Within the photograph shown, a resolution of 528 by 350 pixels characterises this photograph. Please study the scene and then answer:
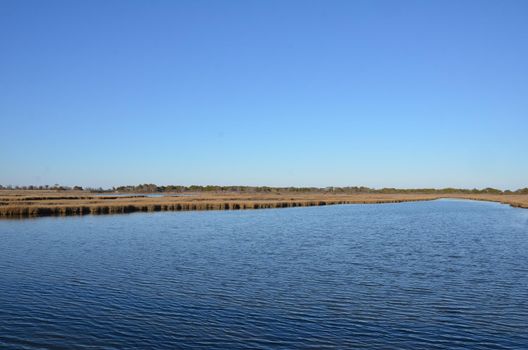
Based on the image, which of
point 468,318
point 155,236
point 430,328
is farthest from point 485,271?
point 155,236

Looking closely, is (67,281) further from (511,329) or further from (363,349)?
(511,329)

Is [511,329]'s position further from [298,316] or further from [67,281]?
[67,281]

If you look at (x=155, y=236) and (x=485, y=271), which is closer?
(x=485, y=271)

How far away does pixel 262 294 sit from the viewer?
591 inches

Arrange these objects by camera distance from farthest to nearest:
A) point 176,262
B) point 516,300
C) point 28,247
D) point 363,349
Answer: point 28,247, point 176,262, point 516,300, point 363,349

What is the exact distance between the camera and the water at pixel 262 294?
436 inches

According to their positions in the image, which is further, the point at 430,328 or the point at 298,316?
the point at 298,316

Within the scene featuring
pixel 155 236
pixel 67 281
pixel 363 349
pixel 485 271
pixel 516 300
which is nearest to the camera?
pixel 363 349

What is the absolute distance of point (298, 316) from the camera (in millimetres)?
12688

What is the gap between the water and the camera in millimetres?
11078

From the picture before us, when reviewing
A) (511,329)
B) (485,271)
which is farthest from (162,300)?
(485,271)

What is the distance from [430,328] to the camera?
38.4 ft

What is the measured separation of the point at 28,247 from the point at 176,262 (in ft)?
30.8

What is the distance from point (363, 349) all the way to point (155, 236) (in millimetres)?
22848
